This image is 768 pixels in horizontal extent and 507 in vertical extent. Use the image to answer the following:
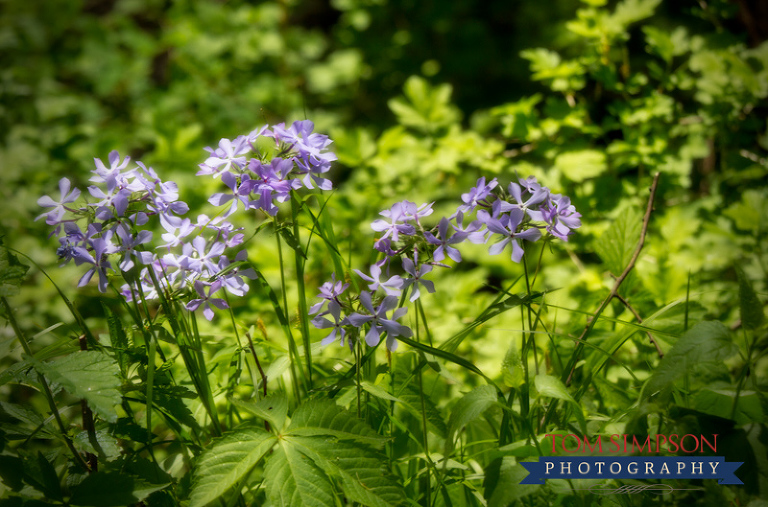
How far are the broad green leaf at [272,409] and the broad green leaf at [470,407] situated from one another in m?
0.27

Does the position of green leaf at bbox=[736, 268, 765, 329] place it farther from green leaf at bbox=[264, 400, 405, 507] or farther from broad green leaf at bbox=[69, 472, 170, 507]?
broad green leaf at bbox=[69, 472, 170, 507]

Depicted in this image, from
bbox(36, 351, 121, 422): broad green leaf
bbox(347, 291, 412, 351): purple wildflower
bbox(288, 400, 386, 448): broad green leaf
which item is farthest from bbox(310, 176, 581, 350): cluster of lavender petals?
bbox(36, 351, 121, 422): broad green leaf

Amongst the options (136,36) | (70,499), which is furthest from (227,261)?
(136,36)

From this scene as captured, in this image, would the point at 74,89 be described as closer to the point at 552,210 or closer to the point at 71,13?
the point at 71,13

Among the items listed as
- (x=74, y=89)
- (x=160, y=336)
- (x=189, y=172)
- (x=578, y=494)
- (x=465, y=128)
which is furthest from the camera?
(x=74, y=89)

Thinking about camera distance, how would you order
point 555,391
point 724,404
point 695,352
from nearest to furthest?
point 695,352 < point 555,391 < point 724,404

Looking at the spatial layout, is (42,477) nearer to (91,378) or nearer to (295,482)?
(91,378)

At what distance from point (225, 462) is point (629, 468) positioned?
63cm

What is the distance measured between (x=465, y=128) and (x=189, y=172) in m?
1.90

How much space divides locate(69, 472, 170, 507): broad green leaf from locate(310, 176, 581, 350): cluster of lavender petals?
1.17 feet

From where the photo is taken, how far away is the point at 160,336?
35.0 inches

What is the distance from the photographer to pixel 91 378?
755mm

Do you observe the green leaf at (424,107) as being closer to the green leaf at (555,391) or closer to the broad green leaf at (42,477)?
the green leaf at (555,391)

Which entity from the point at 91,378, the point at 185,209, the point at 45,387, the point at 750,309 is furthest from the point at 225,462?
the point at 750,309
